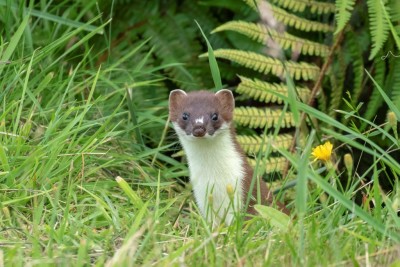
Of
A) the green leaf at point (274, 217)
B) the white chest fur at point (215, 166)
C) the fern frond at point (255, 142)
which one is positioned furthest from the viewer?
the fern frond at point (255, 142)

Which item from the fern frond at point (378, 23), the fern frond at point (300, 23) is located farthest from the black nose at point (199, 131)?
the fern frond at point (300, 23)

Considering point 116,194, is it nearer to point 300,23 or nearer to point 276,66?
point 276,66

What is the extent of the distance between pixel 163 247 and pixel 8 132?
1578 millimetres

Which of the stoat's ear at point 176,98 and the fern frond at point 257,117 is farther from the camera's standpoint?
the fern frond at point 257,117

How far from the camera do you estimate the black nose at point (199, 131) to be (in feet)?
17.5

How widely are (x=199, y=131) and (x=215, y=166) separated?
278 mm

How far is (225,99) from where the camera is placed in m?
5.58

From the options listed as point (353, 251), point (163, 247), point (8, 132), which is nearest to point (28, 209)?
point (8, 132)

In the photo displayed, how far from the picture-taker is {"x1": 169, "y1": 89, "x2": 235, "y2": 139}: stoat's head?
5406mm

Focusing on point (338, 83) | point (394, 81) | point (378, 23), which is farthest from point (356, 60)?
point (378, 23)

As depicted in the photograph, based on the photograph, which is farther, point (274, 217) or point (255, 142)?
point (255, 142)

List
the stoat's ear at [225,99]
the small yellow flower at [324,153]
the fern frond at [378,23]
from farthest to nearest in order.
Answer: the fern frond at [378,23] → the stoat's ear at [225,99] → the small yellow flower at [324,153]

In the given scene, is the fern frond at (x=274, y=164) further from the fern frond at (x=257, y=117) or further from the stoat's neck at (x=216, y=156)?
the stoat's neck at (x=216, y=156)

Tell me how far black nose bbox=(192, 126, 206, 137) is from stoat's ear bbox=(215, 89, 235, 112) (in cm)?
25
